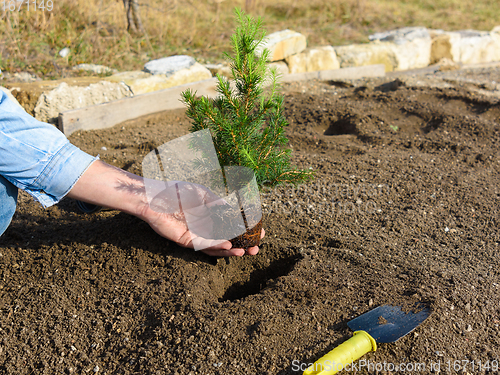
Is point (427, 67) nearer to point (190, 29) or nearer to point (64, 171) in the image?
point (190, 29)

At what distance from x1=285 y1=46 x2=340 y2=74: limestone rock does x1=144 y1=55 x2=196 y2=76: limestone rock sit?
1655 mm

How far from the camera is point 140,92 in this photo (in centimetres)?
422

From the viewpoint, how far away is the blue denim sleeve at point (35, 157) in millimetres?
1570

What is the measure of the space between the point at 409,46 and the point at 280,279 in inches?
240

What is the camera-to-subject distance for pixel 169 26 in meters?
5.92

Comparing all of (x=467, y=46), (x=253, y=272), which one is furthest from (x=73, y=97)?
(x=467, y=46)

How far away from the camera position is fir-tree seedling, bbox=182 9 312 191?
1645 mm

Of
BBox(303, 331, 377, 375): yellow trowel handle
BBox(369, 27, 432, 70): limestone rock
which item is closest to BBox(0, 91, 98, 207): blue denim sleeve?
BBox(303, 331, 377, 375): yellow trowel handle

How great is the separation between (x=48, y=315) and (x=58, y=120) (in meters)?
2.30

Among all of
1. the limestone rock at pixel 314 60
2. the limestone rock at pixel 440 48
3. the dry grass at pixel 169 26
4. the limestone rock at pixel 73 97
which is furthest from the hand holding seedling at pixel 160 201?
the limestone rock at pixel 440 48

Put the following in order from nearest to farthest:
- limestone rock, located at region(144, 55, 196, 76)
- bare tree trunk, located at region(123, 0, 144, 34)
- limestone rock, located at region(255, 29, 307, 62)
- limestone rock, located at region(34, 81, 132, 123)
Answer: limestone rock, located at region(34, 81, 132, 123), limestone rock, located at region(144, 55, 196, 76), bare tree trunk, located at region(123, 0, 144, 34), limestone rock, located at region(255, 29, 307, 62)

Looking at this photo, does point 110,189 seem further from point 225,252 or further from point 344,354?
point 344,354

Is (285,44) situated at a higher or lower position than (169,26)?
lower

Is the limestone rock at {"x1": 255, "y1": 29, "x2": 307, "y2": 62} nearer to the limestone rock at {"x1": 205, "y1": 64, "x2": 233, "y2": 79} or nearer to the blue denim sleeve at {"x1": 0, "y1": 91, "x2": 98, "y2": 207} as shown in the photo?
the limestone rock at {"x1": 205, "y1": 64, "x2": 233, "y2": 79}
